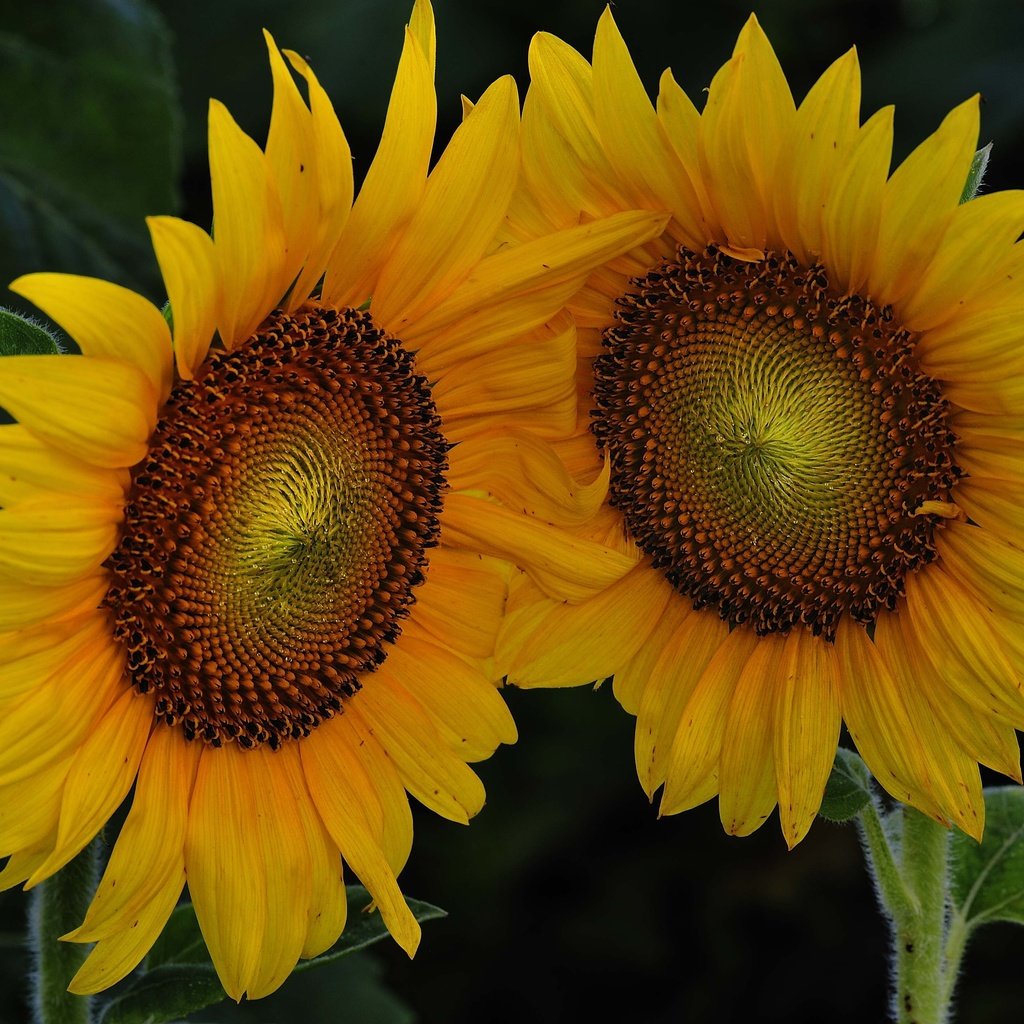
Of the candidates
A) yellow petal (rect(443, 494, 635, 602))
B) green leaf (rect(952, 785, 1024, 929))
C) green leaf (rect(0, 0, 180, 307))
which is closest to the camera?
yellow petal (rect(443, 494, 635, 602))

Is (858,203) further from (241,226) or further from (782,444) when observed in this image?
(241,226)

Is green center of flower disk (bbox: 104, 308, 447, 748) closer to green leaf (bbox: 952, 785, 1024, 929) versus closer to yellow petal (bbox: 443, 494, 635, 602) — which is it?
yellow petal (bbox: 443, 494, 635, 602)

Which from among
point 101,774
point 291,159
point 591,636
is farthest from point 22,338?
point 591,636

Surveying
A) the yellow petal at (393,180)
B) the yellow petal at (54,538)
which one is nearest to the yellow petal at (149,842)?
the yellow petal at (54,538)

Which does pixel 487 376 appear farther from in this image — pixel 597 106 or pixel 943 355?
pixel 943 355

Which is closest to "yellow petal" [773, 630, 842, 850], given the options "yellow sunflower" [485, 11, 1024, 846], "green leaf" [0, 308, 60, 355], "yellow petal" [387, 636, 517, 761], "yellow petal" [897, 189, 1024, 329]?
"yellow sunflower" [485, 11, 1024, 846]

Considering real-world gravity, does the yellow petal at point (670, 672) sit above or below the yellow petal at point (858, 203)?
below

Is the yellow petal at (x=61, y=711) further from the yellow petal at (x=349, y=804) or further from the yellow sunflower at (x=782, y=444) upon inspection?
the yellow sunflower at (x=782, y=444)
